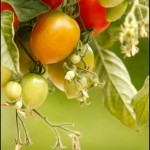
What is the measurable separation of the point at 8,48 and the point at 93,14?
213 millimetres

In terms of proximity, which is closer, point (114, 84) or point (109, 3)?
point (109, 3)

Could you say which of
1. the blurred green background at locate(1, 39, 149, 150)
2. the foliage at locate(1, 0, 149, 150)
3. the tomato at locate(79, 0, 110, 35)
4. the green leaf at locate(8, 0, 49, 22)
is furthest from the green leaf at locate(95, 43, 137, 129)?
the blurred green background at locate(1, 39, 149, 150)

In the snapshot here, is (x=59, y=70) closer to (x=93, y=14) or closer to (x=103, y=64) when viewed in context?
(x=93, y=14)

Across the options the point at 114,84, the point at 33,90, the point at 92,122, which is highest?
the point at 33,90

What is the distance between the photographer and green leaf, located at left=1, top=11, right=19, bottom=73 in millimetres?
613

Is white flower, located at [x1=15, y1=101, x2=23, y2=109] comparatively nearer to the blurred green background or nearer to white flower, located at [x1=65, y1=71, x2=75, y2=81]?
white flower, located at [x1=65, y1=71, x2=75, y2=81]

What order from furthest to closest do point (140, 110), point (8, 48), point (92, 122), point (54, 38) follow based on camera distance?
point (92, 122), point (140, 110), point (54, 38), point (8, 48)

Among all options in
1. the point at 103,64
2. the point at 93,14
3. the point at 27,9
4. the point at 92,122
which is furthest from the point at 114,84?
the point at 92,122

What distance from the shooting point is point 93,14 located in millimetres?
804

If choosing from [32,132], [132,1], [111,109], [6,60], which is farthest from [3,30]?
[32,132]

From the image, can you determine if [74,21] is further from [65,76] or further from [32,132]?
[32,132]

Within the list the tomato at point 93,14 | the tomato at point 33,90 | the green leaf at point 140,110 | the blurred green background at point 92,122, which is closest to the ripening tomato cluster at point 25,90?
the tomato at point 33,90

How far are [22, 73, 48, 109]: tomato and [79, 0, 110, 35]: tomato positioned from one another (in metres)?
0.13

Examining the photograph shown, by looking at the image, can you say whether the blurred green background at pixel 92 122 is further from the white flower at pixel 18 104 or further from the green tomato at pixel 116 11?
the white flower at pixel 18 104
